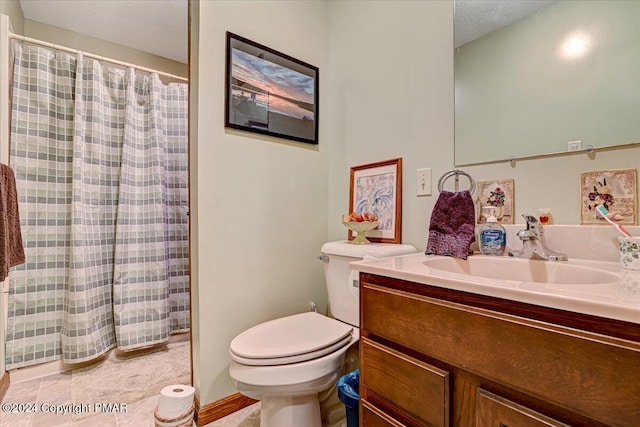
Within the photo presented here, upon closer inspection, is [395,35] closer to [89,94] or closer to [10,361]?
[89,94]

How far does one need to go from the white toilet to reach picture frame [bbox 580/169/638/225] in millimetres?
623

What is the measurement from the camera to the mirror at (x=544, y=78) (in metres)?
0.90

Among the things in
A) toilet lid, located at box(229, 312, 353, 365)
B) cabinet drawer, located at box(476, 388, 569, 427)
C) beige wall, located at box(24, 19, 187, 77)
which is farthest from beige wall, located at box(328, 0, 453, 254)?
beige wall, located at box(24, 19, 187, 77)

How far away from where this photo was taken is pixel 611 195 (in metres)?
0.90

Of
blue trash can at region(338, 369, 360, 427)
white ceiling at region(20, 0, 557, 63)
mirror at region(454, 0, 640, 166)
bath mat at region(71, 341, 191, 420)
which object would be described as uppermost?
white ceiling at region(20, 0, 557, 63)

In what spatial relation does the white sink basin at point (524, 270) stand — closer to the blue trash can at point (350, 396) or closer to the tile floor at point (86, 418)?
the blue trash can at point (350, 396)

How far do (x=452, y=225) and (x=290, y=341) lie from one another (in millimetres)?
779

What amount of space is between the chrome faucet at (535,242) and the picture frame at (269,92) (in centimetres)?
119

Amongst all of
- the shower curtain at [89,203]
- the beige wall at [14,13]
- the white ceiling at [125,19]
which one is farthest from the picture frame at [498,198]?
the beige wall at [14,13]

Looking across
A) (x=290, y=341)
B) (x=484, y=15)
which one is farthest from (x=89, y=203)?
(x=484, y=15)

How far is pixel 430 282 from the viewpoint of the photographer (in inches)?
28.7

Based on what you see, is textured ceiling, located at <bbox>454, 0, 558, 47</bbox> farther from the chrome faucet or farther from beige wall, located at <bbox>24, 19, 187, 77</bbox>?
beige wall, located at <bbox>24, 19, 187, 77</bbox>

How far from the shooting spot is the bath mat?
1602 mm

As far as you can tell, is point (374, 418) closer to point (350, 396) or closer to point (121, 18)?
point (350, 396)
